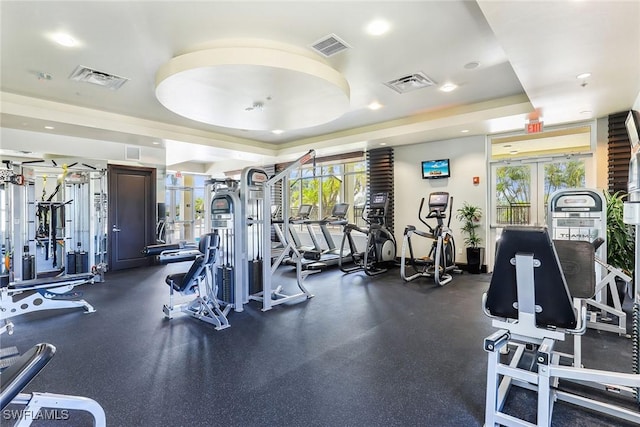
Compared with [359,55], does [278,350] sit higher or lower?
lower

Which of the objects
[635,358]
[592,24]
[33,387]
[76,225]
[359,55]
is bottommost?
[33,387]

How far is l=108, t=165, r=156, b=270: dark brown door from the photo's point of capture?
7375 millimetres

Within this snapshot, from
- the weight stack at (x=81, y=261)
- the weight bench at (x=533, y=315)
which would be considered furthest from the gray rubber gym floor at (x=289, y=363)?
the weight stack at (x=81, y=261)

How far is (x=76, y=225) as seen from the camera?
638 cm

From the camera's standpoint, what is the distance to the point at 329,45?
3.57 m

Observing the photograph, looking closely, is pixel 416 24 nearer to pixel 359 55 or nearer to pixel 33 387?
pixel 359 55

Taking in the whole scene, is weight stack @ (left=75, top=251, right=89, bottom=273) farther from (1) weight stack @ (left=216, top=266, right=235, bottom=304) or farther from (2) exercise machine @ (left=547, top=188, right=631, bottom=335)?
(2) exercise machine @ (left=547, top=188, right=631, bottom=335)

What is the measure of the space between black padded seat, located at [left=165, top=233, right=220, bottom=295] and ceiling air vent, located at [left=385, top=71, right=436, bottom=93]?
332cm

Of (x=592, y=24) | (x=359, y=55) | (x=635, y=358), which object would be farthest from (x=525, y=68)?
(x=635, y=358)

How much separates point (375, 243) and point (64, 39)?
19.3 ft

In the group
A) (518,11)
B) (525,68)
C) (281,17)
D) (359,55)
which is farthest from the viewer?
(359,55)

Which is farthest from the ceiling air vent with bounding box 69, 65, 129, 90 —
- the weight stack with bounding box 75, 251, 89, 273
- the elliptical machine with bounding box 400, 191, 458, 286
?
the elliptical machine with bounding box 400, 191, 458, 286

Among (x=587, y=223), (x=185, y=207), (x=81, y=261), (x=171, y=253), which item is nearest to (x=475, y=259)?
(x=587, y=223)

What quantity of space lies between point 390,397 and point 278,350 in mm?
1223
